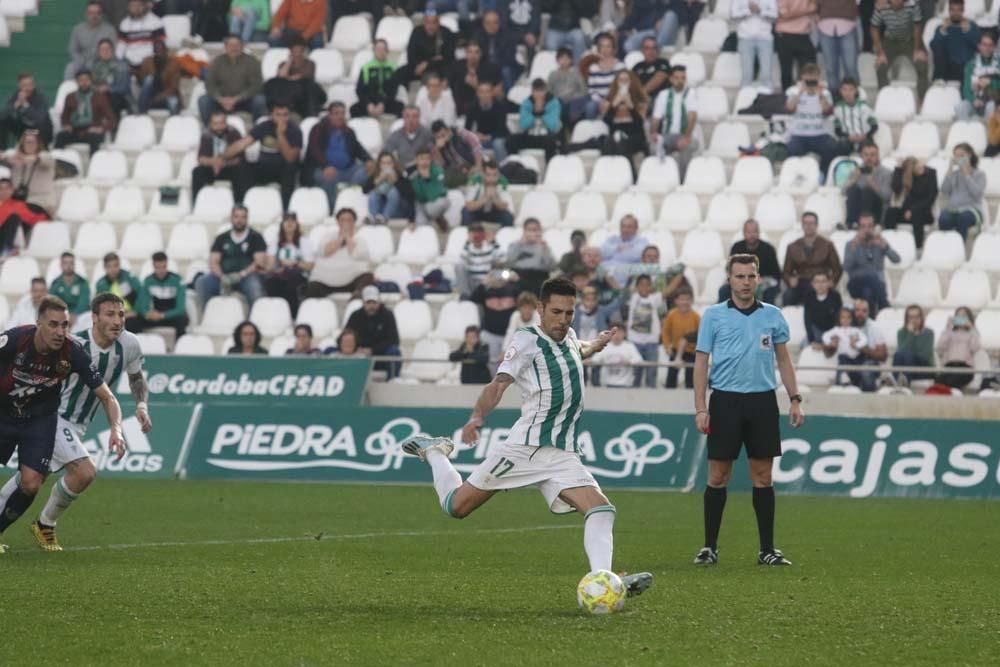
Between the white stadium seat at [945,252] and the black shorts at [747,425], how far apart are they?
40.1 ft

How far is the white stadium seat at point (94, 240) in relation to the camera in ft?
83.2

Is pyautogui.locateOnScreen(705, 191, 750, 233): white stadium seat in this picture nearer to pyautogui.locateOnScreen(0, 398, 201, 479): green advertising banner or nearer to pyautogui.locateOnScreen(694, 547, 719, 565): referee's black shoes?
pyautogui.locateOnScreen(0, 398, 201, 479): green advertising banner

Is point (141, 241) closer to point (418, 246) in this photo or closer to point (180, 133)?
point (180, 133)

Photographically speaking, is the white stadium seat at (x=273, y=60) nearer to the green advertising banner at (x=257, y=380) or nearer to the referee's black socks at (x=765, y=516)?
the green advertising banner at (x=257, y=380)

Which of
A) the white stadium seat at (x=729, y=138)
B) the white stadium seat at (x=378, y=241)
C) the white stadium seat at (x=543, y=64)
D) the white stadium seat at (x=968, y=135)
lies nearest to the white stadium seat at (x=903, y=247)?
the white stadium seat at (x=968, y=135)

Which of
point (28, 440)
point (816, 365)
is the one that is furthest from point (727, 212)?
point (28, 440)

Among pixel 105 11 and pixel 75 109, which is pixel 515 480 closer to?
pixel 75 109

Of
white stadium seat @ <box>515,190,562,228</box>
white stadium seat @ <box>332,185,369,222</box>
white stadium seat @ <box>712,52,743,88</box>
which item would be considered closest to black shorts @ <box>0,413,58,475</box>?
white stadium seat @ <box>515,190,562,228</box>

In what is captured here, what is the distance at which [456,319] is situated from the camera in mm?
22953

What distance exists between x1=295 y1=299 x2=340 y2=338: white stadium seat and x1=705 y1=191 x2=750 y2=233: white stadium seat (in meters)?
5.38

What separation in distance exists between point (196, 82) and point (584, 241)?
8470 mm

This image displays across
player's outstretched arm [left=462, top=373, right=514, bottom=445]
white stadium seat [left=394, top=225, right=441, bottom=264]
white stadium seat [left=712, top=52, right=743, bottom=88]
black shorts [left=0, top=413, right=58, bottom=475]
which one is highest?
white stadium seat [left=712, top=52, right=743, bottom=88]

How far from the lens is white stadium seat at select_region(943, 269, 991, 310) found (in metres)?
22.7

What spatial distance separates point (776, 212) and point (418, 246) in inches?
200
